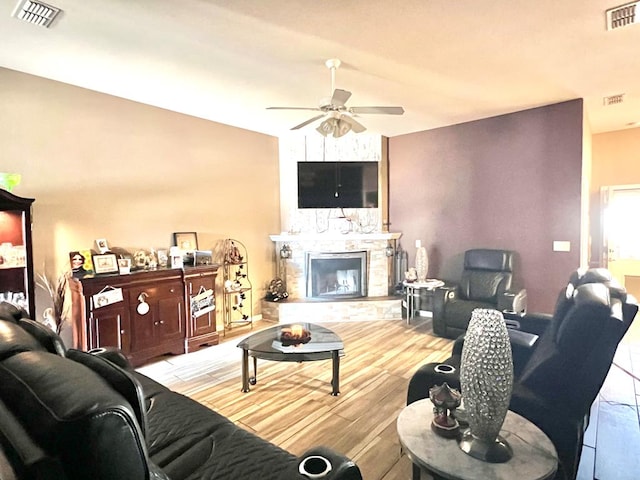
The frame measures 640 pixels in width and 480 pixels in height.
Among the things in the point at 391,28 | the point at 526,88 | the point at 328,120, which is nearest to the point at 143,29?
the point at 328,120

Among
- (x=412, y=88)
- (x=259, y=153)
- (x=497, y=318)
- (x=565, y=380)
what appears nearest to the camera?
(x=497, y=318)

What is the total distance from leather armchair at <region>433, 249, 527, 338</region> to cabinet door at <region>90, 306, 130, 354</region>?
3.51 m

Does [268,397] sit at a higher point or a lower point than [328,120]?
lower

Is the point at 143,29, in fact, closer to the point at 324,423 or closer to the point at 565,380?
the point at 324,423

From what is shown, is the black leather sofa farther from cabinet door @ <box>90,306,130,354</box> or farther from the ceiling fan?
the ceiling fan

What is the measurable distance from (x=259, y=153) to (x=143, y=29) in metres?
2.86

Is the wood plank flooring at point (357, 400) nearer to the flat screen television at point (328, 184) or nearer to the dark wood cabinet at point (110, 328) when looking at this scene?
the dark wood cabinet at point (110, 328)

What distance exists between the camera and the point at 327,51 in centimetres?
287

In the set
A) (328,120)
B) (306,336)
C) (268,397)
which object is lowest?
(268,397)

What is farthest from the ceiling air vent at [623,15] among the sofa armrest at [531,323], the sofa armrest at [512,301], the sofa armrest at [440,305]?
the sofa armrest at [440,305]

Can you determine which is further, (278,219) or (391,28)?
(278,219)

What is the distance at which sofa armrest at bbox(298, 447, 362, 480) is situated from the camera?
1.19m

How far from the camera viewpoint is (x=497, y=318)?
1331 mm

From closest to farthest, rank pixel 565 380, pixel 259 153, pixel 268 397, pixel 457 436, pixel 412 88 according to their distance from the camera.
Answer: pixel 457 436 → pixel 565 380 → pixel 268 397 → pixel 412 88 → pixel 259 153
